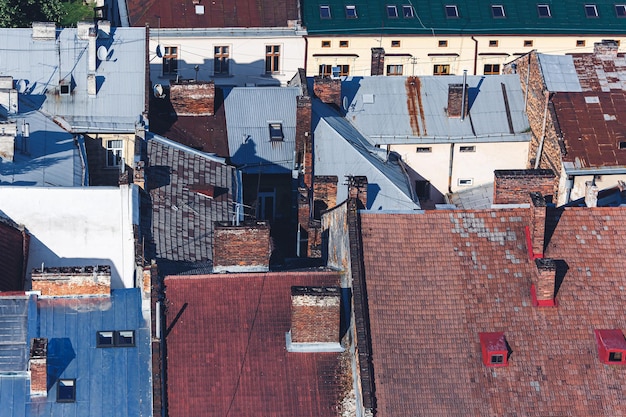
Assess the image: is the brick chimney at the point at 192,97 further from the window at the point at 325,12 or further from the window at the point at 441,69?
the window at the point at 441,69

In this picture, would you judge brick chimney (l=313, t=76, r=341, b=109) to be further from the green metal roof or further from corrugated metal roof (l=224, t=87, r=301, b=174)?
the green metal roof

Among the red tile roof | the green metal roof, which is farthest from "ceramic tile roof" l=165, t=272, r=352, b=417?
the green metal roof

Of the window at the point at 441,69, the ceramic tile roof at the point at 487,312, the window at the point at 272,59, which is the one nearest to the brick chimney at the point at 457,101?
the window at the point at 441,69

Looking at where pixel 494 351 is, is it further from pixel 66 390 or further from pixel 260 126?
pixel 260 126

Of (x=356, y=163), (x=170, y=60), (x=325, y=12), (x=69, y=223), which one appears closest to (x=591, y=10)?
(x=325, y=12)

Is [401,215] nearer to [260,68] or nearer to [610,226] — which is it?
[610,226]

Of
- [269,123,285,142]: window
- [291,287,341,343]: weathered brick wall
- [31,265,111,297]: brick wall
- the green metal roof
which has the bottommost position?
[291,287,341,343]: weathered brick wall
